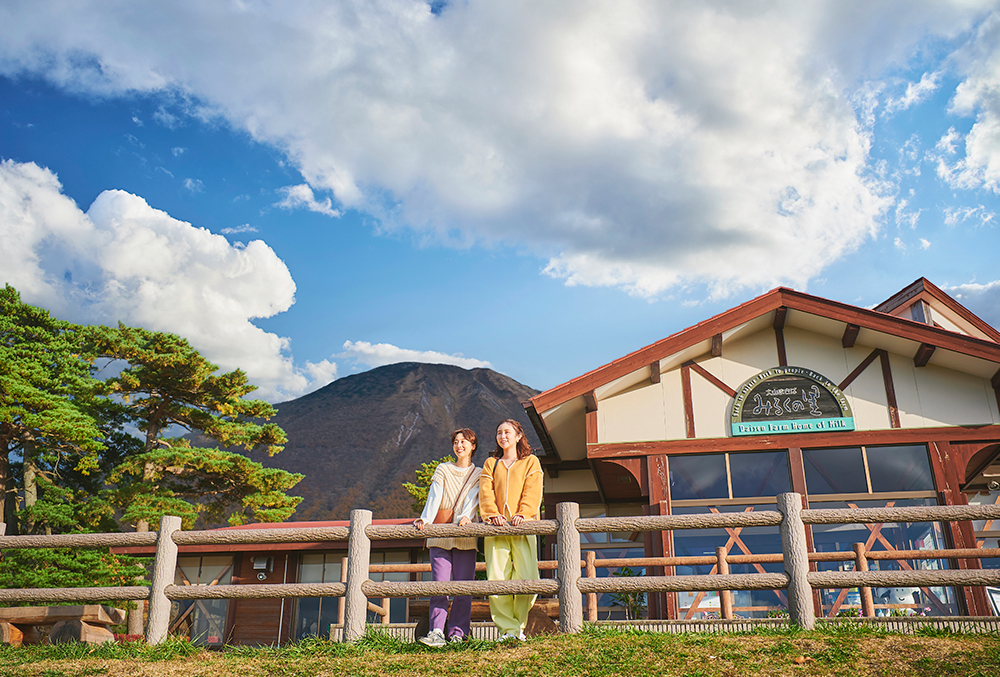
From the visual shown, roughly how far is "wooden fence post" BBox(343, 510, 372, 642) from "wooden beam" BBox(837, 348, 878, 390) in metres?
8.97

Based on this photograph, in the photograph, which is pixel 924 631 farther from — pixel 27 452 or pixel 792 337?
pixel 27 452

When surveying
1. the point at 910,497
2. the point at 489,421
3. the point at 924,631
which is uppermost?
the point at 489,421

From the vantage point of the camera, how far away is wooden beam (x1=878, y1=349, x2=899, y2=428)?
12.0 metres

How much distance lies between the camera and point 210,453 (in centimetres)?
2189

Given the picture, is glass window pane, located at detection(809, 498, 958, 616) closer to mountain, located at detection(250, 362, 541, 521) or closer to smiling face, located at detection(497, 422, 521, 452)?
smiling face, located at detection(497, 422, 521, 452)

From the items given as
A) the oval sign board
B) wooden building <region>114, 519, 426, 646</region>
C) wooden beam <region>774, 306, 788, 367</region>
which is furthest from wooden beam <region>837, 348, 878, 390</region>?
wooden building <region>114, 519, 426, 646</region>

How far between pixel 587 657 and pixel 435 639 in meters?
1.44

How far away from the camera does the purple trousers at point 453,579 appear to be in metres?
6.39

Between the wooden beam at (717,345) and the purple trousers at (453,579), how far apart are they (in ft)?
24.7

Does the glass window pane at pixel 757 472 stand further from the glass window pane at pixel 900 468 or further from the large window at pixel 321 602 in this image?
the large window at pixel 321 602

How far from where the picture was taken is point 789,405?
12305 millimetres

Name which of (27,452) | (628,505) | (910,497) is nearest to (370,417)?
(27,452)

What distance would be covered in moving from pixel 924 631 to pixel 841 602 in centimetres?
598

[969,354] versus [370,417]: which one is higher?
[370,417]
